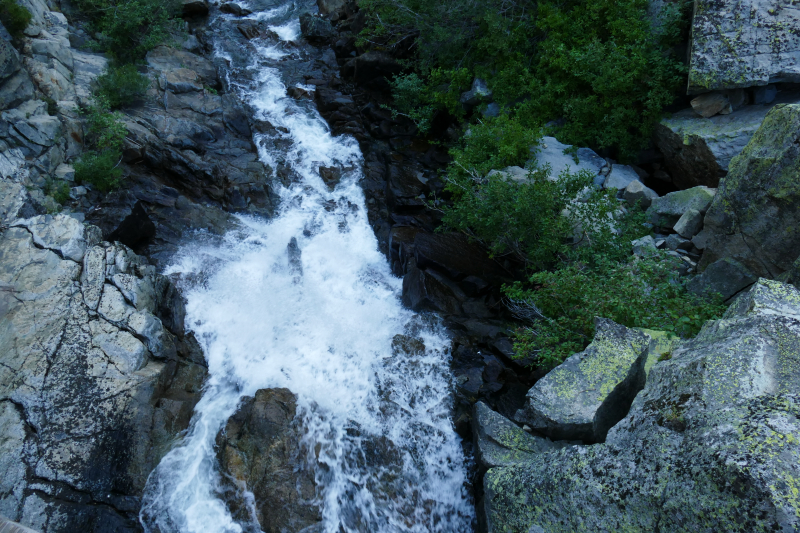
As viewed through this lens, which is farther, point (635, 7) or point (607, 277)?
point (635, 7)

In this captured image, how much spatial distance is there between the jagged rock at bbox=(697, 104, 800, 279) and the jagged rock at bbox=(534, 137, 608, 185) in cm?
379

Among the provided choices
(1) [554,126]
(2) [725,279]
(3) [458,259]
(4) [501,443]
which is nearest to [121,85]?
(3) [458,259]

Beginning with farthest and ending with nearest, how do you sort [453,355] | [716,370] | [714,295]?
[453,355] < [714,295] < [716,370]

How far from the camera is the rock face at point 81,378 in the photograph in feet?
23.8

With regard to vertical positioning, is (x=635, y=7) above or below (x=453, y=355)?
above

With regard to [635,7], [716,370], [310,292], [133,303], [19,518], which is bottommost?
[310,292]

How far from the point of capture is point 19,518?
6.85m

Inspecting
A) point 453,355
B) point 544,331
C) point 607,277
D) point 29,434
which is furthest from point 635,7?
point 29,434

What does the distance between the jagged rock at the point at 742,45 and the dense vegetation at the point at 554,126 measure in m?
0.85

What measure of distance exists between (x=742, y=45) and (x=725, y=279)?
5.90 meters

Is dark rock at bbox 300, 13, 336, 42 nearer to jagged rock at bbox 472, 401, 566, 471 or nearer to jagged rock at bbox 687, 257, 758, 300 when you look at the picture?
jagged rock at bbox 687, 257, 758, 300

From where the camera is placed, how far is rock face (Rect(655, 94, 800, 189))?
1062 centimetres

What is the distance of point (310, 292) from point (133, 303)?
160 inches

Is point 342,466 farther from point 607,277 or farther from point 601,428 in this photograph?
point 607,277
